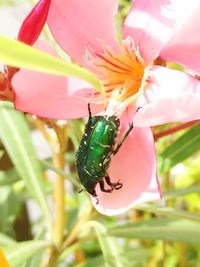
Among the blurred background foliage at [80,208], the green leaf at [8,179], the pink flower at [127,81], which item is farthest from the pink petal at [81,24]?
the green leaf at [8,179]

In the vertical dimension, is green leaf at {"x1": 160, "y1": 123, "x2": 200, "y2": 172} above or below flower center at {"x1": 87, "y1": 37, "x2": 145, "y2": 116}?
below

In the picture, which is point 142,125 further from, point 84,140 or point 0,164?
point 0,164

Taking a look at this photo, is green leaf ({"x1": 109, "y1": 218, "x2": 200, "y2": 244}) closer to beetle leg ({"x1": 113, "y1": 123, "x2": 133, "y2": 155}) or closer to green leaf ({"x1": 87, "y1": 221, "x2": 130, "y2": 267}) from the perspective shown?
green leaf ({"x1": 87, "y1": 221, "x2": 130, "y2": 267})

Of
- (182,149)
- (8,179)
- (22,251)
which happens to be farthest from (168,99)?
(8,179)

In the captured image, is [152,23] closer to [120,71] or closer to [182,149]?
[120,71]

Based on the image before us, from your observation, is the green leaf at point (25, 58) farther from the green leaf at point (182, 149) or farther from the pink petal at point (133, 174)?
the green leaf at point (182, 149)

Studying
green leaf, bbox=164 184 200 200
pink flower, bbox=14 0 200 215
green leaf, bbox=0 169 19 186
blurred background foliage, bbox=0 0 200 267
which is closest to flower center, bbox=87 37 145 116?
pink flower, bbox=14 0 200 215

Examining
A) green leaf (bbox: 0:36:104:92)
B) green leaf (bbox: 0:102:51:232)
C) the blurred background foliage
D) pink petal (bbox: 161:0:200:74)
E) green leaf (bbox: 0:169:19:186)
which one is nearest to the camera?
green leaf (bbox: 0:36:104:92)
